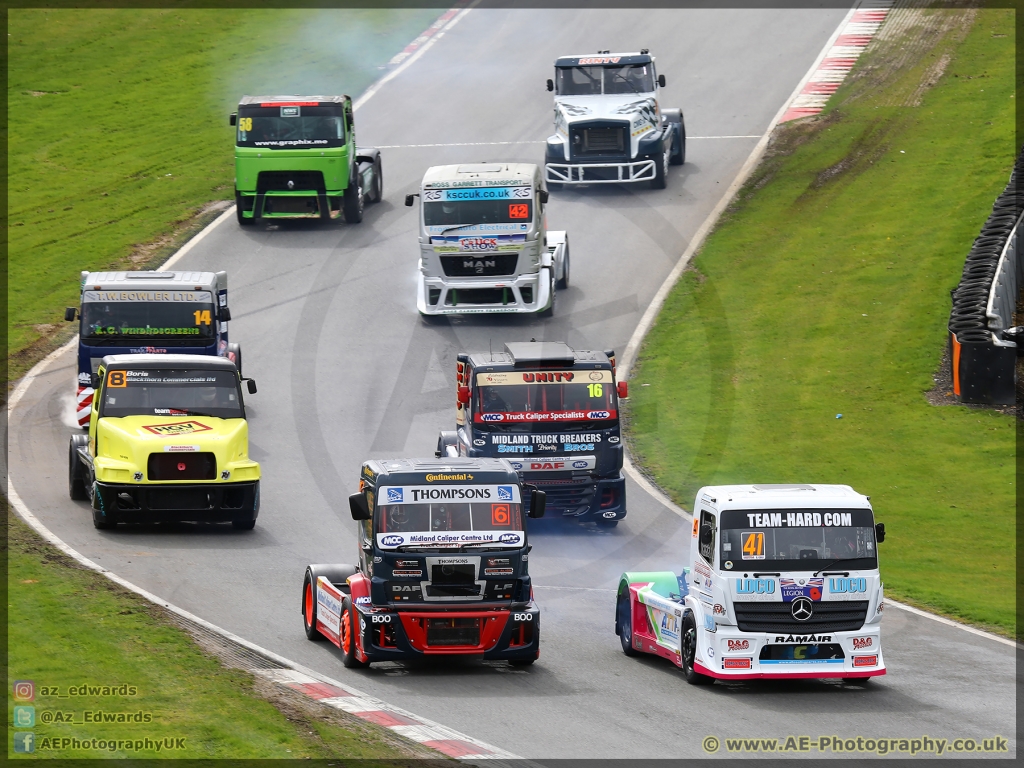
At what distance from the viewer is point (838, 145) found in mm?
42031

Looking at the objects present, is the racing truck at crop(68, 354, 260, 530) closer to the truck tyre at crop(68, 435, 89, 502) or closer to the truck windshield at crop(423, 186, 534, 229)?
the truck tyre at crop(68, 435, 89, 502)

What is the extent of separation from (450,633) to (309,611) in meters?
2.25

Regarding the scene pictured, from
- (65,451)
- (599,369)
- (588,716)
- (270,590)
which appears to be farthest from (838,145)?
(588,716)

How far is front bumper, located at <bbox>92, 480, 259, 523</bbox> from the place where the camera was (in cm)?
2094

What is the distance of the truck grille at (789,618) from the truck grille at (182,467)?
9057 mm

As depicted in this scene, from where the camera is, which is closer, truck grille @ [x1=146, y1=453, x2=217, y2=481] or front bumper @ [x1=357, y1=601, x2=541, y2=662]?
front bumper @ [x1=357, y1=601, x2=541, y2=662]

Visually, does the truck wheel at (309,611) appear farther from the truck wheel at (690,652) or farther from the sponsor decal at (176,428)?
the sponsor decal at (176,428)

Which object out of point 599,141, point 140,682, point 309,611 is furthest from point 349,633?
point 599,141

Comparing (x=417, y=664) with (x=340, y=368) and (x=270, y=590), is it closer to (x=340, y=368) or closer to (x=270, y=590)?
(x=270, y=590)

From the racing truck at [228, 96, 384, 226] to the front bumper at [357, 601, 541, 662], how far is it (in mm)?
21788

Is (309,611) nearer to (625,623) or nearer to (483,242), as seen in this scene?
(625,623)

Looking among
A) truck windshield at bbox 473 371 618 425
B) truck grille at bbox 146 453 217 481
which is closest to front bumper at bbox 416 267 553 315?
truck windshield at bbox 473 371 618 425

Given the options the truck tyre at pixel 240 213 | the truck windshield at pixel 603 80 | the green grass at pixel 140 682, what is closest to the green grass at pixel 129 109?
the truck tyre at pixel 240 213

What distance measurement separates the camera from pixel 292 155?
35.5 m
